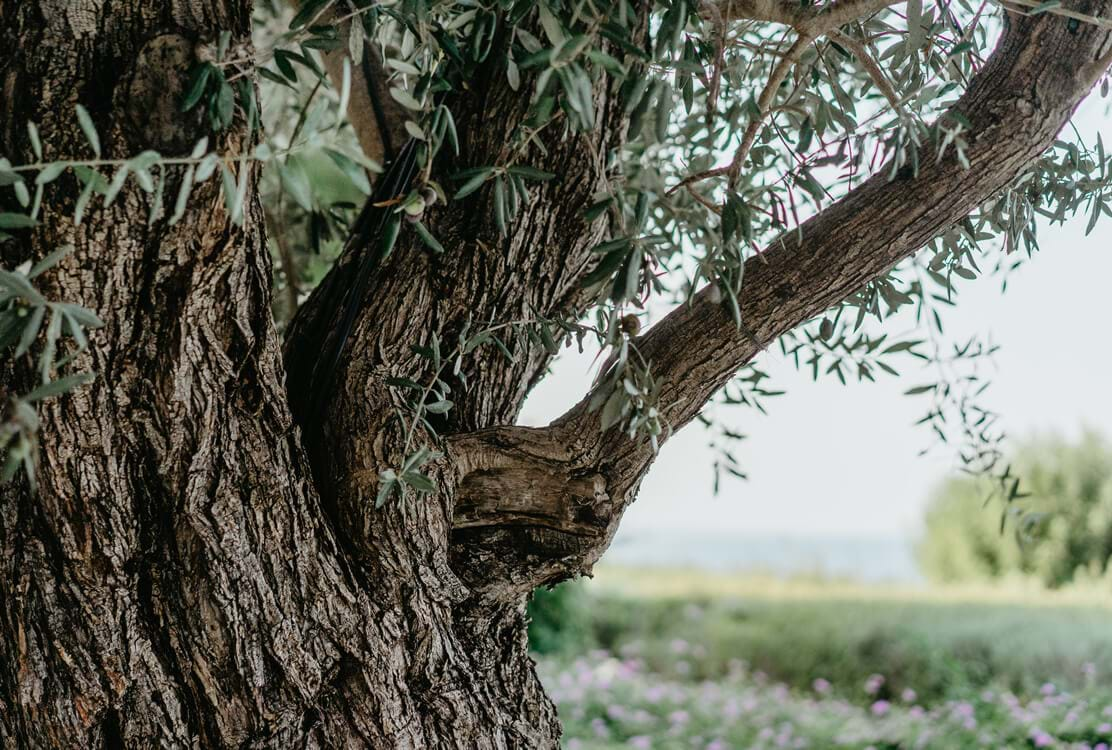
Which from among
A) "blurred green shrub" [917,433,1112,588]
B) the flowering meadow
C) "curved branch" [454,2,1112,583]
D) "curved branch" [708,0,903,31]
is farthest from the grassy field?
"curved branch" [708,0,903,31]

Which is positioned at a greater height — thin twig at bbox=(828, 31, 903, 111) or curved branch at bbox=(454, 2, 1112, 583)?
thin twig at bbox=(828, 31, 903, 111)

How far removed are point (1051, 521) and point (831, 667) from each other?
2011mm

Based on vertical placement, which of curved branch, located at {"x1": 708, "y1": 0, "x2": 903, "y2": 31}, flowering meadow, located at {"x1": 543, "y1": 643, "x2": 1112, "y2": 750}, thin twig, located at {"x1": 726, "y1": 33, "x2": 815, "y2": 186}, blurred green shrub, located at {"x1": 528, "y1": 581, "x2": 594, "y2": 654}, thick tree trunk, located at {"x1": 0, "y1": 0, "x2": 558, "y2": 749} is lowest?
flowering meadow, located at {"x1": 543, "y1": 643, "x2": 1112, "y2": 750}

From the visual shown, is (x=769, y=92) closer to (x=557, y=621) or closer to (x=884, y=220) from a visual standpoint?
(x=884, y=220)

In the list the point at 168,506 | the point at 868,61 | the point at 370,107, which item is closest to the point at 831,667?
the point at 370,107

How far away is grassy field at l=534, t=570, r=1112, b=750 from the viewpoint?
12.0 feet

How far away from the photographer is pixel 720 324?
103 cm

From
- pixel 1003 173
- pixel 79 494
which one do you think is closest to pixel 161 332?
pixel 79 494

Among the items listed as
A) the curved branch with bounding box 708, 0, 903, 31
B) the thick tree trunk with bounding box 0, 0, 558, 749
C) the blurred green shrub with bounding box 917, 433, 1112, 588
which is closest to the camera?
the thick tree trunk with bounding box 0, 0, 558, 749

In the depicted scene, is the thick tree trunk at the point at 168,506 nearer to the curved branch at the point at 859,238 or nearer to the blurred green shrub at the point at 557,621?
the curved branch at the point at 859,238

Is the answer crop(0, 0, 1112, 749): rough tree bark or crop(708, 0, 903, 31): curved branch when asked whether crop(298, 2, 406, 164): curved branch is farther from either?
crop(708, 0, 903, 31): curved branch

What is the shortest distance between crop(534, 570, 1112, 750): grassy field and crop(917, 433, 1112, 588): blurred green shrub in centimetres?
29

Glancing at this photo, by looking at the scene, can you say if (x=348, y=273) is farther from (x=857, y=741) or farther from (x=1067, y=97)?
(x=857, y=741)

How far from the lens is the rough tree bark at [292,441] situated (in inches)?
32.9
